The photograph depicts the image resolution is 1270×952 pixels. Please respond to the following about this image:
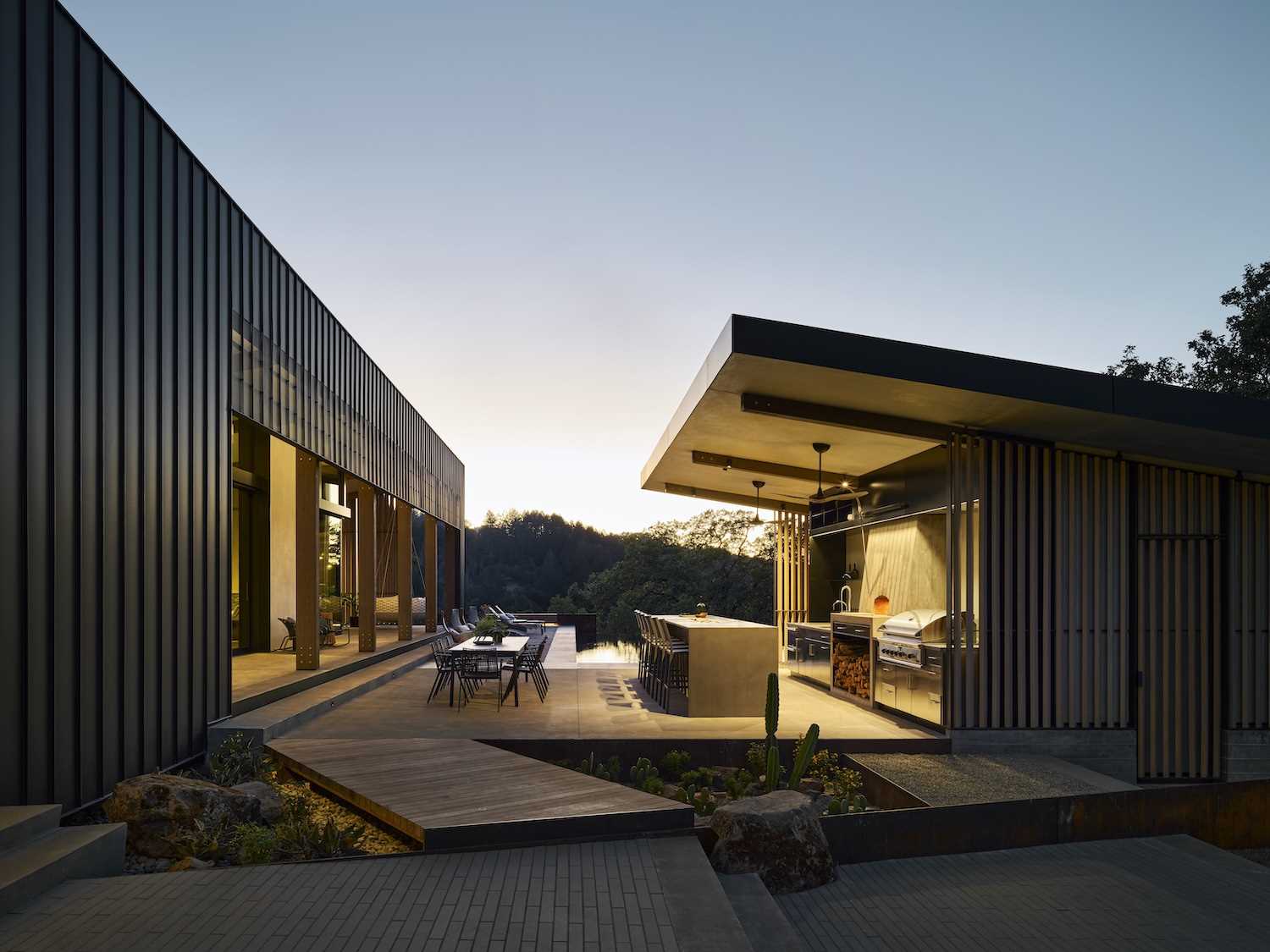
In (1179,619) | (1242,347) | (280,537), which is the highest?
(1242,347)

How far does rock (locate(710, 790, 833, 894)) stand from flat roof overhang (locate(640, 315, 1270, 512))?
3.23 m

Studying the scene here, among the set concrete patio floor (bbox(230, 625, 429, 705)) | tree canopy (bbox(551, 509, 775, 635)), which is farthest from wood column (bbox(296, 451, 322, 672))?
tree canopy (bbox(551, 509, 775, 635))

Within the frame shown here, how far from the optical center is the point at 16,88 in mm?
4328

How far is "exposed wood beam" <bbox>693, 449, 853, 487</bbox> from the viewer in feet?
36.9

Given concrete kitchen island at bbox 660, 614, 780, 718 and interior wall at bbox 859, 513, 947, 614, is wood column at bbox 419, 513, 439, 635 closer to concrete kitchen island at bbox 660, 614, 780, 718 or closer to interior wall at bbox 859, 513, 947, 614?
interior wall at bbox 859, 513, 947, 614

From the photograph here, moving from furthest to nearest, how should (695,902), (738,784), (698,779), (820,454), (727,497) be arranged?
(727,497) → (820,454) → (698,779) → (738,784) → (695,902)

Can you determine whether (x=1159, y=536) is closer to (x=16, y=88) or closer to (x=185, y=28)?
(x=16, y=88)

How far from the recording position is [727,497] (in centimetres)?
1512

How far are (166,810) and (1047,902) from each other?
486cm

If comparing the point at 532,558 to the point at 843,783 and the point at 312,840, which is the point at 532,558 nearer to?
the point at 843,783

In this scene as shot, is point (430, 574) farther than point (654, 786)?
Yes

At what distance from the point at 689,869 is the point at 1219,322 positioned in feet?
65.6

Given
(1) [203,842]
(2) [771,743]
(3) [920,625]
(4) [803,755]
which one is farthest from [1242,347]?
(1) [203,842]

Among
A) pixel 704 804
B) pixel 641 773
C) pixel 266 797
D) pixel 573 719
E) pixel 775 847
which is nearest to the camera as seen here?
pixel 775 847
